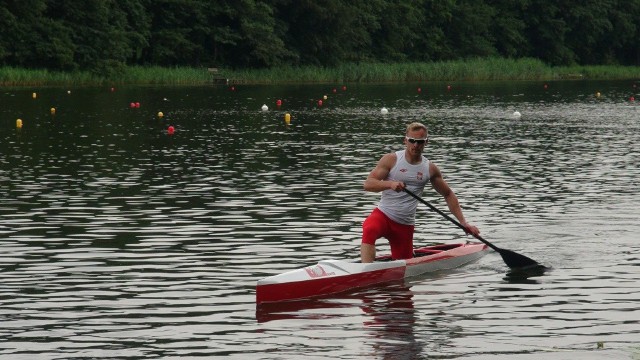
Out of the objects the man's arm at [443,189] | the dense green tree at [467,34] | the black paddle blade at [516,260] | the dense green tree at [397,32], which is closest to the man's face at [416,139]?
the man's arm at [443,189]

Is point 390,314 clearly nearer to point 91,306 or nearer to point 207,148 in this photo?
point 91,306

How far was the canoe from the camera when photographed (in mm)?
14328

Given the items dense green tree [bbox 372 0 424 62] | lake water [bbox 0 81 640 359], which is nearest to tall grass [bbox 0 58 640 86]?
dense green tree [bbox 372 0 424 62]

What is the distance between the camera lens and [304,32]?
307 feet

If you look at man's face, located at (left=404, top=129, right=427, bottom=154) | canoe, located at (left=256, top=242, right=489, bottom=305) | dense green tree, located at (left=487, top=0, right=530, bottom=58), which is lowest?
canoe, located at (left=256, top=242, right=489, bottom=305)

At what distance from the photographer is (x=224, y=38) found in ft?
283

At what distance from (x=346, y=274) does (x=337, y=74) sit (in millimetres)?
74905

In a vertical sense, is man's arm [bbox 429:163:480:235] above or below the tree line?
below

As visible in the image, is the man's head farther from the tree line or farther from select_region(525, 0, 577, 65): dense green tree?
select_region(525, 0, 577, 65): dense green tree

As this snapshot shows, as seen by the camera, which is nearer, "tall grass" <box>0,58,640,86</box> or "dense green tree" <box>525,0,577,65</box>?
"tall grass" <box>0,58,640,86</box>

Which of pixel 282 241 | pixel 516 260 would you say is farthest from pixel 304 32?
pixel 516 260

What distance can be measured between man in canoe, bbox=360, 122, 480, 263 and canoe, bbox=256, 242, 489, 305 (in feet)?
0.86

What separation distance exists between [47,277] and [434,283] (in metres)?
4.86

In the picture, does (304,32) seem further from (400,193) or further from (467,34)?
(400,193)
